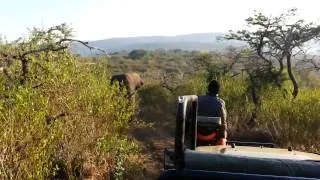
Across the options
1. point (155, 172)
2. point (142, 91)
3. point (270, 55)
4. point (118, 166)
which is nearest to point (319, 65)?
point (270, 55)

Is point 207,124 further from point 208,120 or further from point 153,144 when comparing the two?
point 153,144

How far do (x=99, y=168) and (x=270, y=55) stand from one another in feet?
47.8

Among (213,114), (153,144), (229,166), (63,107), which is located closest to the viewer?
(229,166)

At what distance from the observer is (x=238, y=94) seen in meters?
19.7

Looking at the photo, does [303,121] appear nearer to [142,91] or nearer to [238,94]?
[238,94]

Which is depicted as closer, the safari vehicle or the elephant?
the safari vehicle

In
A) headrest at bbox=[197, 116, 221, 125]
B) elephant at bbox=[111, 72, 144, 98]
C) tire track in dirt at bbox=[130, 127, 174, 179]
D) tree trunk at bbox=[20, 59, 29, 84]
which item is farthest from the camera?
elephant at bbox=[111, 72, 144, 98]

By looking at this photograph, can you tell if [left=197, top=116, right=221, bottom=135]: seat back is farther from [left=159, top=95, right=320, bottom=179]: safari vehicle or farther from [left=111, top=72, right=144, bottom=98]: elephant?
[left=111, top=72, right=144, bottom=98]: elephant

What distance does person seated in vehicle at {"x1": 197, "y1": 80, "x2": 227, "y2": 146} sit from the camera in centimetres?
636

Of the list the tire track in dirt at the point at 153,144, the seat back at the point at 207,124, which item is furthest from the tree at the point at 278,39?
the seat back at the point at 207,124

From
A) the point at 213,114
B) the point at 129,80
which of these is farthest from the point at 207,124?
the point at 129,80

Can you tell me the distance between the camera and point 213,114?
7.39 meters

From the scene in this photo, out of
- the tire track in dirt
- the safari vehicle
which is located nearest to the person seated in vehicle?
the safari vehicle

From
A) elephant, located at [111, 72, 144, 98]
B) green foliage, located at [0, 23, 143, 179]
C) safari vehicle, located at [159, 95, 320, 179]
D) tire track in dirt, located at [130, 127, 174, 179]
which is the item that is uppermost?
safari vehicle, located at [159, 95, 320, 179]
